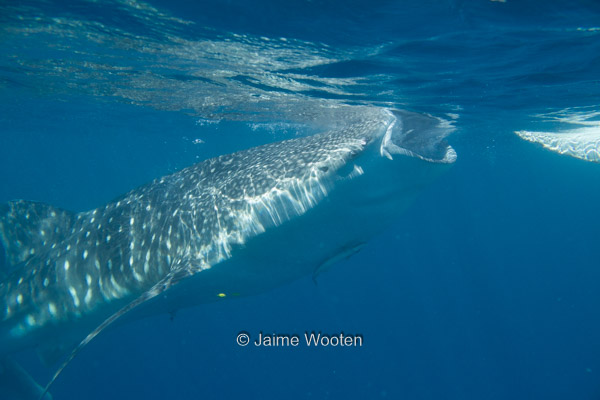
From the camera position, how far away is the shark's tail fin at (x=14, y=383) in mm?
7695

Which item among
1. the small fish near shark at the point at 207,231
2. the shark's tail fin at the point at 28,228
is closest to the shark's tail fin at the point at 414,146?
the small fish near shark at the point at 207,231

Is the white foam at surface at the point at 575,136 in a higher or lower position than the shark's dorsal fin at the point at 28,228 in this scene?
higher

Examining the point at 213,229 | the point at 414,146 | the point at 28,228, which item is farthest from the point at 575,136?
the point at 28,228

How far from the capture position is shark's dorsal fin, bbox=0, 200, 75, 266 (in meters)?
6.80

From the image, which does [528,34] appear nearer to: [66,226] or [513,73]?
[513,73]

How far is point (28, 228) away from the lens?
693 cm

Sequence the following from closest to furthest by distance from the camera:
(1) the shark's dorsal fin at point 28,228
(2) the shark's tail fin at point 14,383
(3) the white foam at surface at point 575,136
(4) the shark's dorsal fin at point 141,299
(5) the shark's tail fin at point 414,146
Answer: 1. (5) the shark's tail fin at point 414,146
2. (4) the shark's dorsal fin at point 141,299
3. (1) the shark's dorsal fin at point 28,228
4. (2) the shark's tail fin at point 14,383
5. (3) the white foam at surface at point 575,136

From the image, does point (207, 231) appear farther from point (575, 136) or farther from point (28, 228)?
point (575, 136)

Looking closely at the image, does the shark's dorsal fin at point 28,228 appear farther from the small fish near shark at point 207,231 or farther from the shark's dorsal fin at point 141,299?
the shark's dorsal fin at point 141,299

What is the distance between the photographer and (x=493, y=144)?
84.2ft

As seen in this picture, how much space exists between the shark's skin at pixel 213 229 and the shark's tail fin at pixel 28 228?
0.06ft

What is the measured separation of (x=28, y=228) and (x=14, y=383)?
3579 mm

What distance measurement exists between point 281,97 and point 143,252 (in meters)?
9.47

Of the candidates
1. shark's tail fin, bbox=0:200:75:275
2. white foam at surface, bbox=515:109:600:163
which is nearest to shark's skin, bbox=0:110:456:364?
shark's tail fin, bbox=0:200:75:275
